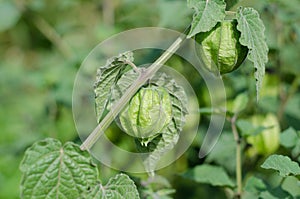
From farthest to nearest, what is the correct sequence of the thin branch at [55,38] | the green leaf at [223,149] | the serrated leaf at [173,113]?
the thin branch at [55,38] < the green leaf at [223,149] < the serrated leaf at [173,113]

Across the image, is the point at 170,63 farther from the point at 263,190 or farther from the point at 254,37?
the point at 254,37

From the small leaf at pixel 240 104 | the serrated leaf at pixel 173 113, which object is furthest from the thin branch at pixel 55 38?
the serrated leaf at pixel 173 113

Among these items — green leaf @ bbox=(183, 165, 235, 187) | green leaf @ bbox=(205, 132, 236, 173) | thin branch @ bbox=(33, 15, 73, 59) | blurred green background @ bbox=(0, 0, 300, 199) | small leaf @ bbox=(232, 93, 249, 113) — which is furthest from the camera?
thin branch @ bbox=(33, 15, 73, 59)

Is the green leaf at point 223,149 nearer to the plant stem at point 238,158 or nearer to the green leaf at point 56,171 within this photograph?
the plant stem at point 238,158

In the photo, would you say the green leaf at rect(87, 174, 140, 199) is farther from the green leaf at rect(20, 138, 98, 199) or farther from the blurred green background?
the blurred green background

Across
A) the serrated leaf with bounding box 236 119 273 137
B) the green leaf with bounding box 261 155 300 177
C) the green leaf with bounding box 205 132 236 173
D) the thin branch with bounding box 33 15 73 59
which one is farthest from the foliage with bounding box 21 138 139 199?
the thin branch with bounding box 33 15 73 59
